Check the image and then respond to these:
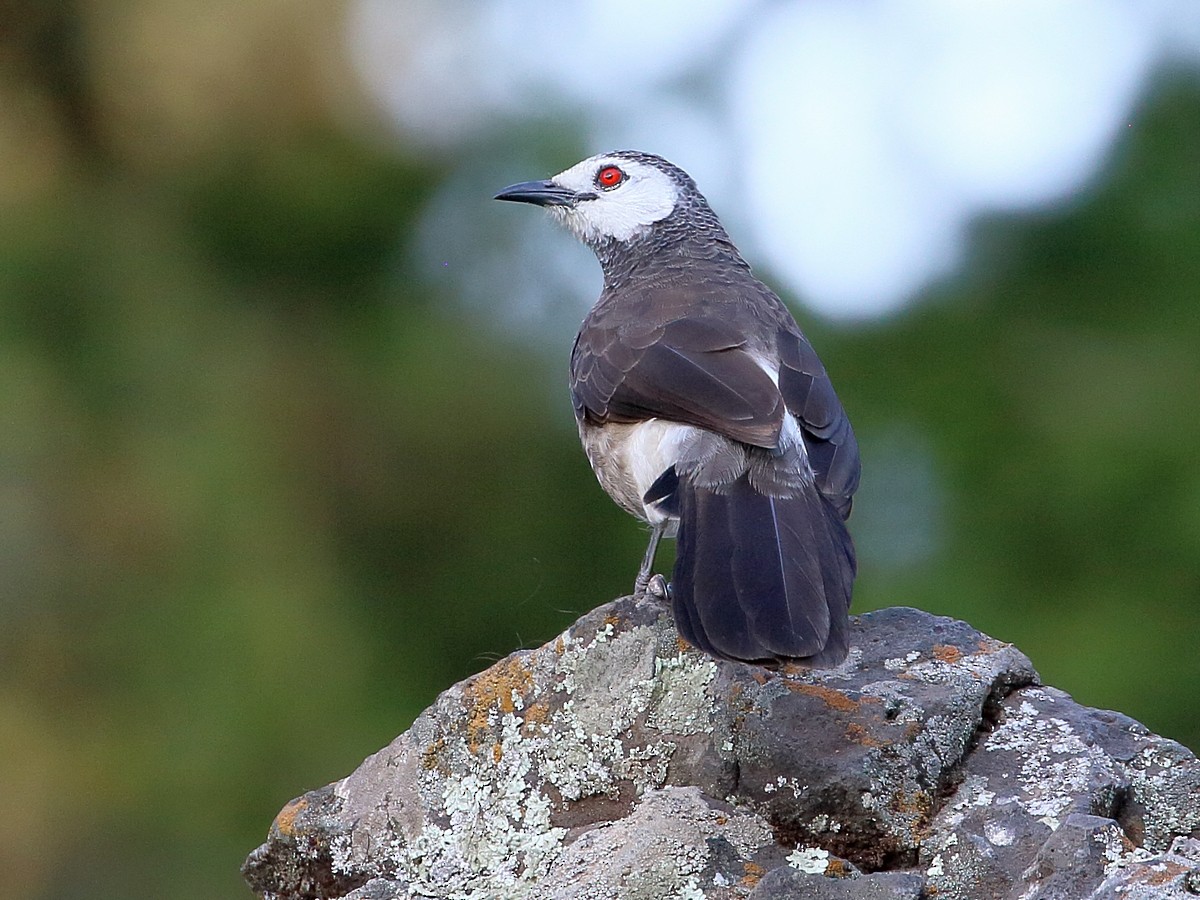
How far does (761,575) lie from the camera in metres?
3.34

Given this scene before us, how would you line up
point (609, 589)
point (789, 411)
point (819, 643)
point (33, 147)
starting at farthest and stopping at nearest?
point (33, 147)
point (609, 589)
point (789, 411)
point (819, 643)

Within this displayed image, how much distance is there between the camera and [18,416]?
18.8 feet

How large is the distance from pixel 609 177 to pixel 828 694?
3430 mm

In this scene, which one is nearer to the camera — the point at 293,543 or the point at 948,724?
the point at 948,724

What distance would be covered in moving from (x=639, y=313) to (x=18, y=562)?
2675 mm

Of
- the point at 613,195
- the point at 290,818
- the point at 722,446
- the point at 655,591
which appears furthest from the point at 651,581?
the point at 613,195

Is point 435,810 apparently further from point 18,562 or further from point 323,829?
point 18,562

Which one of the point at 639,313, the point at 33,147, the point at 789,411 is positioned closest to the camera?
the point at 789,411

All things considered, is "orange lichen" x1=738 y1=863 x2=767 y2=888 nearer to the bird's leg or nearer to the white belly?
the bird's leg

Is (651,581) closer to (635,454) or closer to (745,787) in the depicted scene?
(635,454)

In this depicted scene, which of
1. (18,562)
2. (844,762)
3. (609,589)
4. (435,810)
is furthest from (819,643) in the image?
(18,562)

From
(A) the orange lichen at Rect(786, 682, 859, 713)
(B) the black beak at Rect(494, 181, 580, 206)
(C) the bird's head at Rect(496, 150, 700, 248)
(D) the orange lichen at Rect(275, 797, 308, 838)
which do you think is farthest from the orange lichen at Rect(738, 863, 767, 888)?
(B) the black beak at Rect(494, 181, 580, 206)

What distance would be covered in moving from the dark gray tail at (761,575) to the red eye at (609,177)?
8.17 feet

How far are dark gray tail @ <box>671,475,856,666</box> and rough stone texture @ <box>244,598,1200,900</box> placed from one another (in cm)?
13
